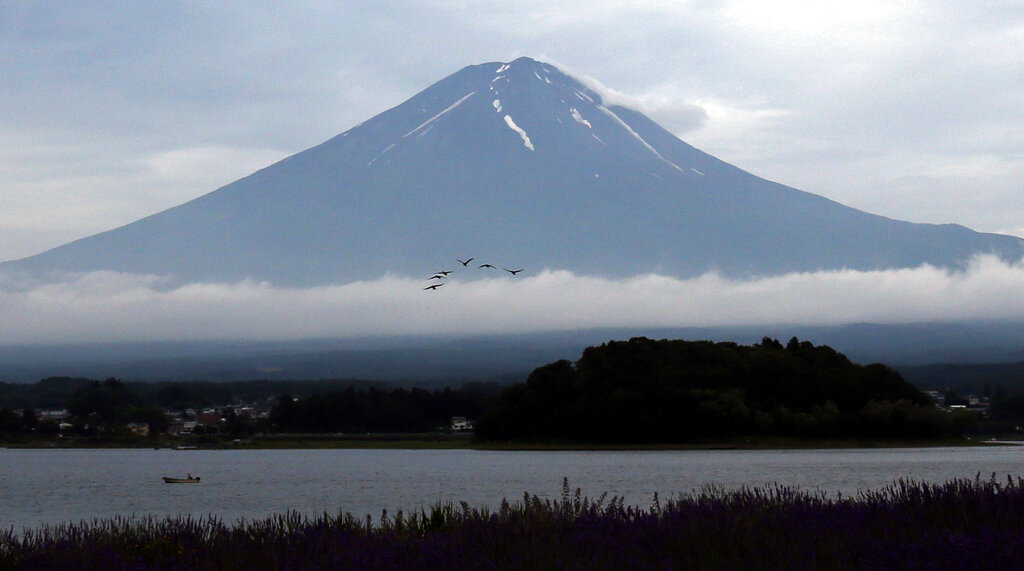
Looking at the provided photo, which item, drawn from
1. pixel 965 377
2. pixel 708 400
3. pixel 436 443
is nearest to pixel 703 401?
pixel 708 400

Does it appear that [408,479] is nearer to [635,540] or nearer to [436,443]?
[635,540]

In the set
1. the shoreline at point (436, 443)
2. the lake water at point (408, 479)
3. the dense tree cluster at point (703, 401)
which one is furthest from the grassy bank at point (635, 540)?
the dense tree cluster at point (703, 401)

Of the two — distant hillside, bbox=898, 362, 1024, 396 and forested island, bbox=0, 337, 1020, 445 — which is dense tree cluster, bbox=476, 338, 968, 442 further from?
distant hillside, bbox=898, 362, 1024, 396

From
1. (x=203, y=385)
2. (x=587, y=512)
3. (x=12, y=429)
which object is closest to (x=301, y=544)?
(x=587, y=512)

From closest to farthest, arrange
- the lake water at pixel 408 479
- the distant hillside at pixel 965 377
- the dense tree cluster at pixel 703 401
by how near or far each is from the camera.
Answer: the lake water at pixel 408 479, the dense tree cluster at pixel 703 401, the distant hillside at pixel 965 377

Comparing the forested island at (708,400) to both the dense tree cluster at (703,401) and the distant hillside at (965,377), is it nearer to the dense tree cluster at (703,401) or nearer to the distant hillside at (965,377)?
the dense tree cluster at (703,401)
